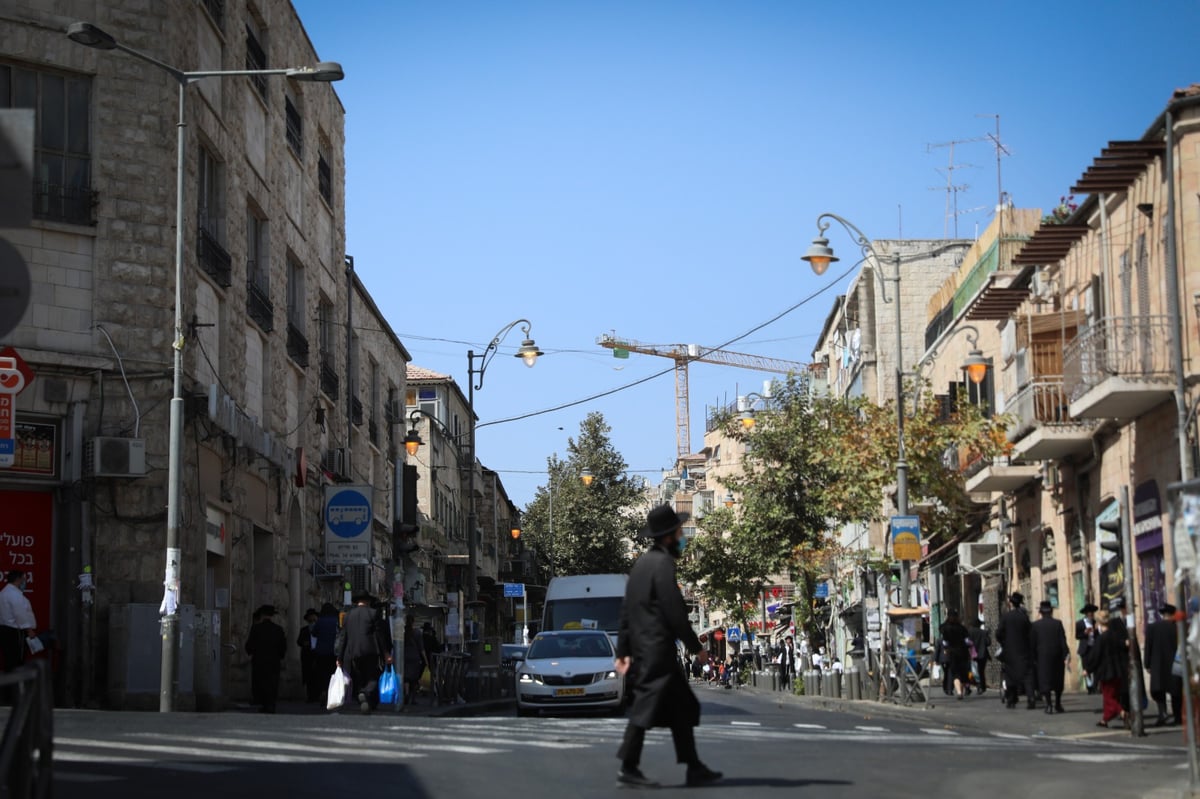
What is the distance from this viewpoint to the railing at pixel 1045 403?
1164 inches

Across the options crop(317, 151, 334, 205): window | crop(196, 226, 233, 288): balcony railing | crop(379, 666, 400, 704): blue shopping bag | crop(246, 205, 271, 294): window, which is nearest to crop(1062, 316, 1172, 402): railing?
crop(379, 666, 400, 704): blue shopping bag

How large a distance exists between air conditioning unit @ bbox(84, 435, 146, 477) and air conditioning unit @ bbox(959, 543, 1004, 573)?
69.7ft

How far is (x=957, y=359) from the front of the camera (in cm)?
4297

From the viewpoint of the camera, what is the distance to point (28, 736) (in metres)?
7.57

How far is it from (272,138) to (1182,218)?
18.9 m

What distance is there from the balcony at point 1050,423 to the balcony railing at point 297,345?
616 inches

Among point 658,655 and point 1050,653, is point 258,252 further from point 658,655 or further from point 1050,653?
point 658,655

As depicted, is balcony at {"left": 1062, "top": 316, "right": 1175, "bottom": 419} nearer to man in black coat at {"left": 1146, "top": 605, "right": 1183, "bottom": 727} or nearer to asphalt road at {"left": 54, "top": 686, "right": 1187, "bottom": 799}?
man in black coat at {"left": 1146, "top": 605, "right": 1183, "bottom": 727}

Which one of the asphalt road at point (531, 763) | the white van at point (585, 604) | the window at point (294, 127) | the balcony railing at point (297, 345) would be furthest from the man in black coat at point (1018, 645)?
the window at point (294, 127)

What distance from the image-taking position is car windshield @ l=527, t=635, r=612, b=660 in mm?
27281

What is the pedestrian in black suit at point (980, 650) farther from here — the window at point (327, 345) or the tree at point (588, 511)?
the tree at point (588, 511)

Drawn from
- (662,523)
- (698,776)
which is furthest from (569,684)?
(698,776)

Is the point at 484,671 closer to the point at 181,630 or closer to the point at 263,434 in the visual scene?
the point at 263,434

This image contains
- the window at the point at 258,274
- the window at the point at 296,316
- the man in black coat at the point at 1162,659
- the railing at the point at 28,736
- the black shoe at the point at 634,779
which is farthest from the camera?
the window at the point at 296,316
